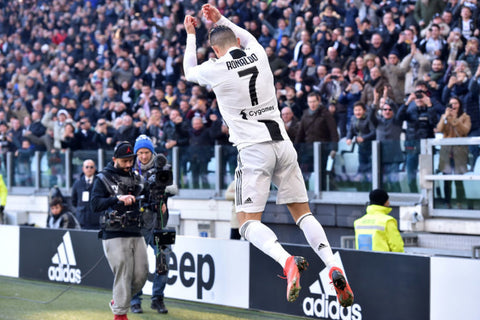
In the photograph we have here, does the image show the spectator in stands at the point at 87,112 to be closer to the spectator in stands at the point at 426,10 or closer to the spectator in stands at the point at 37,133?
the spectator in stands at the point at 37,133

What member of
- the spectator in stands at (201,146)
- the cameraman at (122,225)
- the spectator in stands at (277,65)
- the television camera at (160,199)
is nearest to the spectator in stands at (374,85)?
the spectator in stands at (277,65)

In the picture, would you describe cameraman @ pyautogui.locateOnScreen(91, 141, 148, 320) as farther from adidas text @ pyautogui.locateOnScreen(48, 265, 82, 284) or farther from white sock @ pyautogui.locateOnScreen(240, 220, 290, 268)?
adidas text @ pyautogui.locateOnScreen(48, 265, 82, 284)

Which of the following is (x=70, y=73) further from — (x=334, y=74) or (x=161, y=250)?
(x=161, y=250)

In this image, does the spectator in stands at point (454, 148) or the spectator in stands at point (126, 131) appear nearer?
the spectator in stands at point (454, 148)

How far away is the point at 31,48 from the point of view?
25.4m

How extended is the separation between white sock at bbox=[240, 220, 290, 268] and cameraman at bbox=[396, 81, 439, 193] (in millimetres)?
6081

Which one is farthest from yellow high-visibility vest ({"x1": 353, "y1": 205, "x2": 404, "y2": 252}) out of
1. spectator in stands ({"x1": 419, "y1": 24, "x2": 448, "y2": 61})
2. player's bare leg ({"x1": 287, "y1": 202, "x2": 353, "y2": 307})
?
spectator in stands ({"x1": 419, "y1": 24, "x2": 448, "y2": 61})

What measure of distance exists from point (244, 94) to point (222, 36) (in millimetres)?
536

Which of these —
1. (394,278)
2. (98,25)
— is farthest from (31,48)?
(394,278)

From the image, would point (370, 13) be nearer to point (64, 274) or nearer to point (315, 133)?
point (315, 133)

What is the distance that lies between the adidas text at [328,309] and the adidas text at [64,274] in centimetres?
405

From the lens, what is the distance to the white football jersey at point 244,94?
22.2 ft

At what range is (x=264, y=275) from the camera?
940 cm

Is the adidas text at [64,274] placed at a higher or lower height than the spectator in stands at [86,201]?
lower
